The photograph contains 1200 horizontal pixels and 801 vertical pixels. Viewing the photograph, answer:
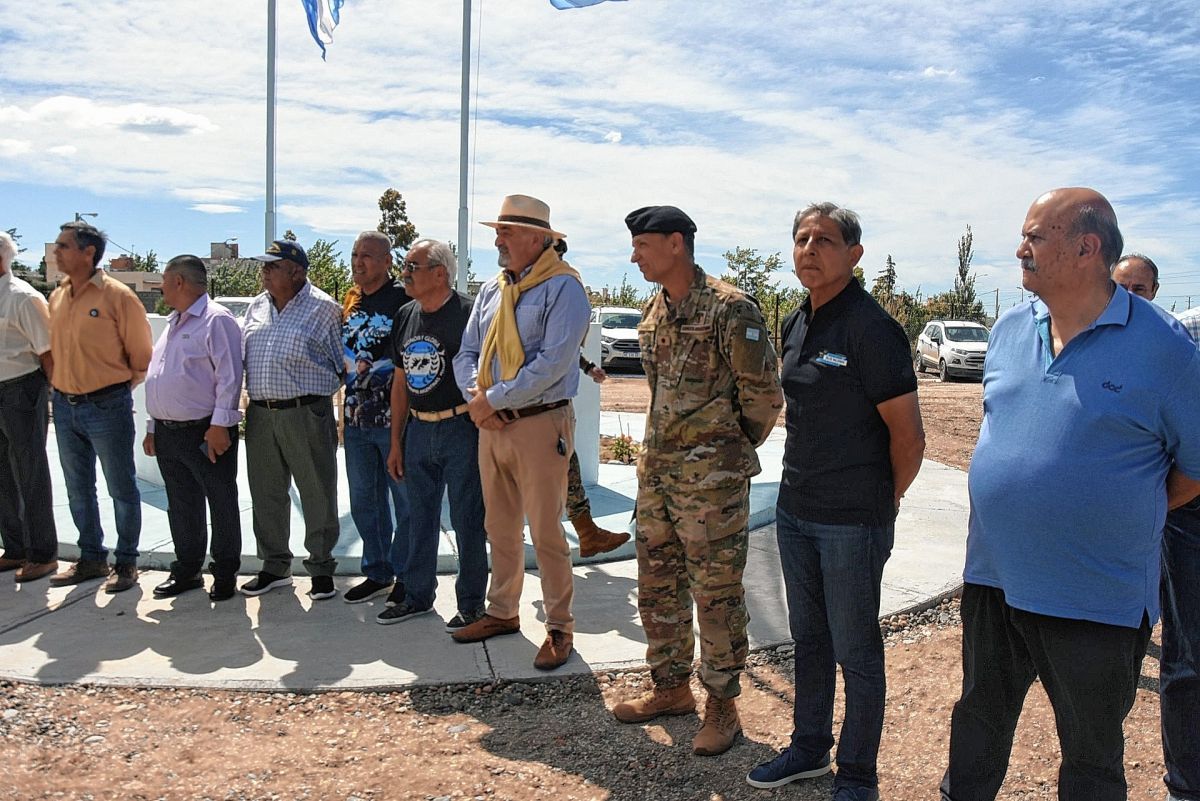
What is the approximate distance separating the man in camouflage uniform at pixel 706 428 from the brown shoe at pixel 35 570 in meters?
3.84

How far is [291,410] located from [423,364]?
3.02 feet

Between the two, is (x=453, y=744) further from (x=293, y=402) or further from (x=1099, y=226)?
(x=1099, y=226)

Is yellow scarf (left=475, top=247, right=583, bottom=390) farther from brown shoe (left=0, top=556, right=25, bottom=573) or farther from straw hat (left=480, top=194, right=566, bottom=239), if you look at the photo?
brown shoe (left=0, top=556, right=25, bottom=573)

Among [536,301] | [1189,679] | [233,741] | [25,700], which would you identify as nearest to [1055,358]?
[1189,679]

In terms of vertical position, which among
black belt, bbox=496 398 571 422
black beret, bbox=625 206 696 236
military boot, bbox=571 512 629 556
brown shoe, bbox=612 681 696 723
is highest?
black beret, bbox=625 206 696 236

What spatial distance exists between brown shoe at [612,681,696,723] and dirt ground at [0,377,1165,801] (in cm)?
5

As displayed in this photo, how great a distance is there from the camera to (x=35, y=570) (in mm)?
5508

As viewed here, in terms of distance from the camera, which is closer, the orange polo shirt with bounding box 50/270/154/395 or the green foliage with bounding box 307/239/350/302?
the orange polo shirt with bounding box 50/270/154/395

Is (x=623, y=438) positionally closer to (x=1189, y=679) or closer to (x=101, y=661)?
(x=101, y=661)

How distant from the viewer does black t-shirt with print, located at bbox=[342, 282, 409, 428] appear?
5137 millimetres

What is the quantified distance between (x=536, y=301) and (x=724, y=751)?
6.65ft

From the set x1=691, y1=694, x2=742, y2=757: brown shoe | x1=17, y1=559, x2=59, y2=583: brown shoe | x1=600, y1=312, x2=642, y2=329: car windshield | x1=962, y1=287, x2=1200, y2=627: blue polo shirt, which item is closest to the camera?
x1=962, y1=287, x2=1200, y2=627: blue polo shirt

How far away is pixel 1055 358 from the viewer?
2.47 meters

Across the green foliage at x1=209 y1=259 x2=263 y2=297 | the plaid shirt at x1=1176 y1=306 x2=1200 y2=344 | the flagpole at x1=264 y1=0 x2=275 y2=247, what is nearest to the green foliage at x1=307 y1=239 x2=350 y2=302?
the green foliage at x1=209 y1=259 x2=263 y2=297
